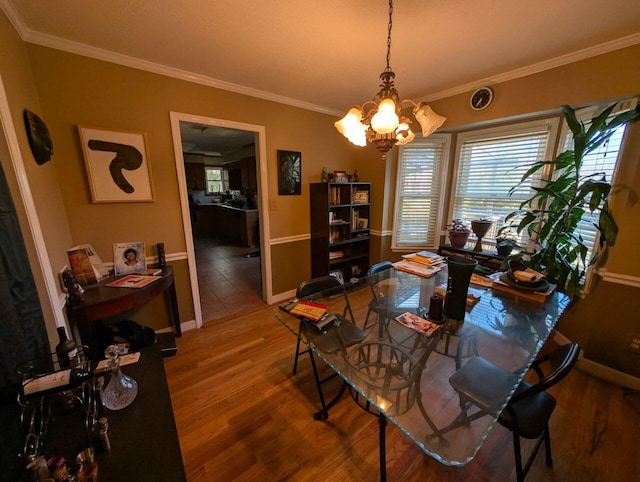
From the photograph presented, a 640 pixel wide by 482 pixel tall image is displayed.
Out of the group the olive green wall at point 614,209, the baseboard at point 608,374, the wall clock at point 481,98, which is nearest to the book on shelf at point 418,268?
the olive green wall at point 614,209

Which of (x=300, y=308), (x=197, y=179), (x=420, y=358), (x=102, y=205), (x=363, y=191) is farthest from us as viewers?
(x=197, y=179)

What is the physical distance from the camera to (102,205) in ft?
6.40

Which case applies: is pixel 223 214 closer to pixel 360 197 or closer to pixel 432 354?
pixel 360 197

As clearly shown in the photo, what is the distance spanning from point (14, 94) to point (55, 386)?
5.14 ft

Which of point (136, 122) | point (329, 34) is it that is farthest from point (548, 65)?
point (136, 122)

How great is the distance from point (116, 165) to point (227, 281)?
2.20 meters

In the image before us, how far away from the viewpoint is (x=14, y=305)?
3.00 feet

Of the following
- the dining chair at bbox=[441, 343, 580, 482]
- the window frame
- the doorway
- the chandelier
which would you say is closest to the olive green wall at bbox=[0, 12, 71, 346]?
the doorway

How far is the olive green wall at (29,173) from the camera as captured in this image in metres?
1.19

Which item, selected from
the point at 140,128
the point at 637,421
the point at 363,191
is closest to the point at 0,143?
the point at 140,128

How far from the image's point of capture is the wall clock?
2.32 m

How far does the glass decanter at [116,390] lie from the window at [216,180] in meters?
8.01

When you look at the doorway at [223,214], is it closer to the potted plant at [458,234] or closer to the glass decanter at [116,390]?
the glass decanter at [116,390]

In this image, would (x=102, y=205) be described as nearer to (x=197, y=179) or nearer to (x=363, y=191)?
(x=363, y=191)
